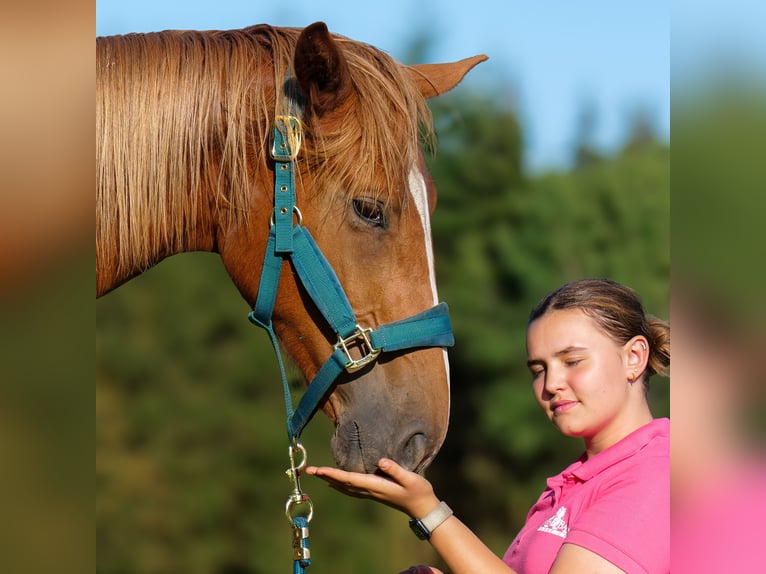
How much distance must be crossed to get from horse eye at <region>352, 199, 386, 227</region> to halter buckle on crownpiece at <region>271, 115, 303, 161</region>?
0.63ft

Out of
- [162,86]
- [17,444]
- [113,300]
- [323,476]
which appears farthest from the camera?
[113,300]

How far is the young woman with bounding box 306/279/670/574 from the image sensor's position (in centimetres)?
154

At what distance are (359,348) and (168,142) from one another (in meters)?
0.67

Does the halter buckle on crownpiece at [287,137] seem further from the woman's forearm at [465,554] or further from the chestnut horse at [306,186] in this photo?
the woman's forearm at [465,554]

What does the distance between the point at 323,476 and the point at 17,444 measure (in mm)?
1132

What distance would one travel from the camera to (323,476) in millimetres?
1768

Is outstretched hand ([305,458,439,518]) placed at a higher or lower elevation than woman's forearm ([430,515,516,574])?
higher

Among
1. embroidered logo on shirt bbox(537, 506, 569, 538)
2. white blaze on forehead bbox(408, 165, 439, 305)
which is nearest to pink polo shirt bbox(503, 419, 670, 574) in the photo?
embroidered logo on shirt bbox(537, 506, 569, 538)

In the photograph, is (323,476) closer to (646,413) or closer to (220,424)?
(646,413)

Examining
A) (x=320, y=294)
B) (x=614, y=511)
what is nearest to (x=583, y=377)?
(x=614, y=511)

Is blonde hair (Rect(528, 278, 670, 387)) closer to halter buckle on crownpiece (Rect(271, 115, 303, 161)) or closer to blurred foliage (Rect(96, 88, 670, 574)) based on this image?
halter buckle on crownpiece (Rect(271, 115, 303, 161))

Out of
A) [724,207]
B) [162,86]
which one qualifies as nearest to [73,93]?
[724,207]

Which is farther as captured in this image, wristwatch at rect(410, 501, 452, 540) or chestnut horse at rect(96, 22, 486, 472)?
chestnut horse at rect(96, 22, 486, 472)

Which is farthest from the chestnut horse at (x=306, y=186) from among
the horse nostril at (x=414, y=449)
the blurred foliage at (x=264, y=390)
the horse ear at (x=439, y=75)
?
the blurred foliage at (x=264, y=390)
